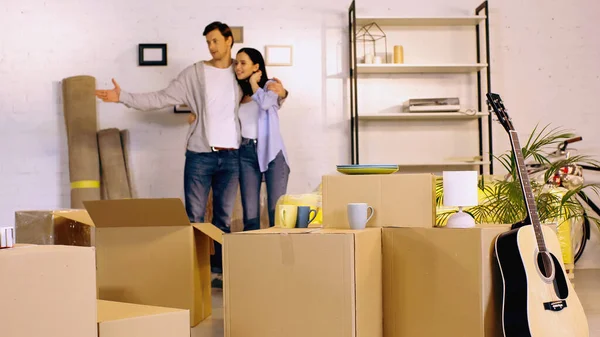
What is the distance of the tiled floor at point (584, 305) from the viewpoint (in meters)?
3.18

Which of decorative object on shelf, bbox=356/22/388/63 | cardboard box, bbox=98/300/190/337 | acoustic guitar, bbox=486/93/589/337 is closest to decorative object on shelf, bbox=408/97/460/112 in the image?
decorative object on shelf, bbox=356/22/388/63

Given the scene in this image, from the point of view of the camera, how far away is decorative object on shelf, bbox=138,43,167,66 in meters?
5.50

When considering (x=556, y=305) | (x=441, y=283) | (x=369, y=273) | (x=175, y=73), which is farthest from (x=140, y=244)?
(x=175, y=73)

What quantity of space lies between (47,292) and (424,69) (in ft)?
14.0

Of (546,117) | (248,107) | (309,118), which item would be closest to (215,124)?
(248,107)

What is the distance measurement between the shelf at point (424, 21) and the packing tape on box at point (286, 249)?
3359 mm

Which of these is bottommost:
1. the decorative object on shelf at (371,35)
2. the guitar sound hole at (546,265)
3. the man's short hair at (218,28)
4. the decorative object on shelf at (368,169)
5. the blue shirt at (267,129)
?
the guitar sound hole at (546,265)

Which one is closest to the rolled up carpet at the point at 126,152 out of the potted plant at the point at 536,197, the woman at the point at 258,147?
the woman at the point at 258,147

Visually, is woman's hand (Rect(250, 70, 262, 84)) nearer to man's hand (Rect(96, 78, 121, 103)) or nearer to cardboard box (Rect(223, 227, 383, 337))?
man's hand (Rect(96, 78, 121, 103))

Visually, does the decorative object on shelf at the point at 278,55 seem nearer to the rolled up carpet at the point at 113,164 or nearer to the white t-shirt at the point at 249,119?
the white t-shirt at the point at 249,119

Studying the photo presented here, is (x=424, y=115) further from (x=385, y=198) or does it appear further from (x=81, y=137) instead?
(x=385, y=198)

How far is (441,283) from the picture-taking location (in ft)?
8.09

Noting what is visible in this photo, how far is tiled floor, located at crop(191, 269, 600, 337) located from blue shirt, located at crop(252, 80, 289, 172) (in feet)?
3.07

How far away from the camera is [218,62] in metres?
4.88
